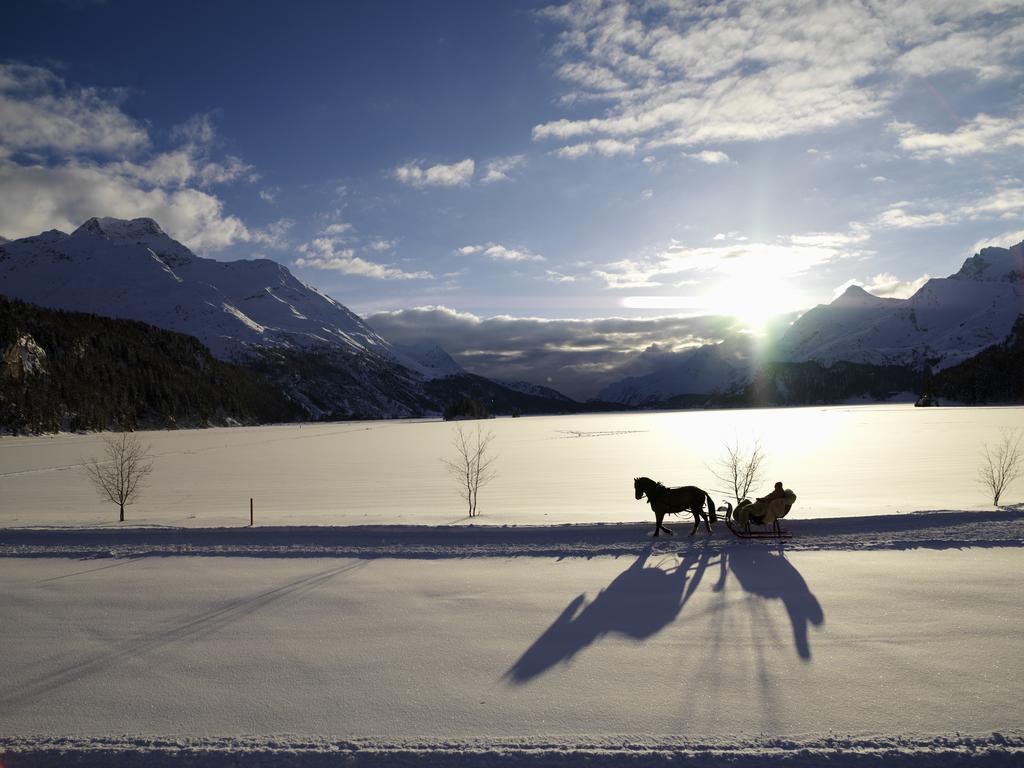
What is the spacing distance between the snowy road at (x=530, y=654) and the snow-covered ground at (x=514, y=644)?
4 cm

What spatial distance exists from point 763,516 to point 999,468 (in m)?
15.8

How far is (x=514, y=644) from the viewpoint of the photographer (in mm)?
8242

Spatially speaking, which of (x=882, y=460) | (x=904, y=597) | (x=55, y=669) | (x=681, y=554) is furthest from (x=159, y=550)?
(x=882, y=460)

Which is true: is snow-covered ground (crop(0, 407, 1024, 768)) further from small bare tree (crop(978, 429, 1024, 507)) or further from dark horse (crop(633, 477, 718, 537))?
small bare tree (crop(978, 429, 1024, 507))

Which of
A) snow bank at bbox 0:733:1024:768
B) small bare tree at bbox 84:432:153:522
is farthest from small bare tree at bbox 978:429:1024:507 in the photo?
small bare tree at bbox 84:432:153:522

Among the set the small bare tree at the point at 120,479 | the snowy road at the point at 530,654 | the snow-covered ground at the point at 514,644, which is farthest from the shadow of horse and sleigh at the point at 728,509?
the small bare tree at the point at 120,479

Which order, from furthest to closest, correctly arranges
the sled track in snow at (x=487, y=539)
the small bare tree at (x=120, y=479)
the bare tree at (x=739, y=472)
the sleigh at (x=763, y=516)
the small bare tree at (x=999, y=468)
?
the small bare tree at (x=120, y=479) < the bare tree at (x=739, y=472) < the small bare tree at (x=999, y=468) < the sleigh at (x=763, y=516) < the sled track in snow at (x=487, y=539)

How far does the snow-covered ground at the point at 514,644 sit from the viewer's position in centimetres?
587

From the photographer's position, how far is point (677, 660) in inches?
298

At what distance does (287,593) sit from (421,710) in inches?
209

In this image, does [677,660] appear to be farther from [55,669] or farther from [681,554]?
[55,669]

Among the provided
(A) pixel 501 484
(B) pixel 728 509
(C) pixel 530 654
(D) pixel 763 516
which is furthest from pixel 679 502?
(A) pixel 501 484

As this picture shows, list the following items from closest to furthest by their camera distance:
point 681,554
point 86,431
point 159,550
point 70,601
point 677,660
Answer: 1. point 677,660
2. point 70,601
3. point 681,554
4. point 159,550
5. point 86,431

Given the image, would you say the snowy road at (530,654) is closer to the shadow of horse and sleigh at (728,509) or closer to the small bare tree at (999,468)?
the shadow of horse and sleigh at (728,509)
